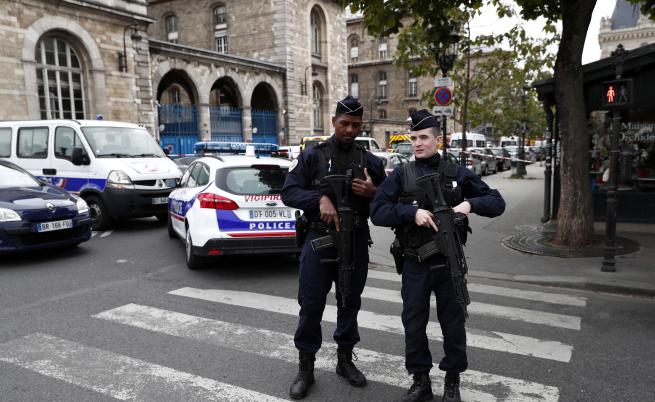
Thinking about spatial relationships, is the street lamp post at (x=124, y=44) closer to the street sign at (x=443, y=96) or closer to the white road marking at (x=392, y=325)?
the street sign at (x=443, y=96)

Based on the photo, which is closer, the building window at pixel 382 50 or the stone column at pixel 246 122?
the stone column at pixel 246 122

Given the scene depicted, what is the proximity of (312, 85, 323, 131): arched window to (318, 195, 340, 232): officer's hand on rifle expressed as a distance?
35374 mm

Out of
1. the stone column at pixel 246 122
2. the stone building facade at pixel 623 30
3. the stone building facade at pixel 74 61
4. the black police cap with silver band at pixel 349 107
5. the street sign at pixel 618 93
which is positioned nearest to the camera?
the black police cap with silver band at pixel 349 107

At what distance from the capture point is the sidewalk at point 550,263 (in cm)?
623

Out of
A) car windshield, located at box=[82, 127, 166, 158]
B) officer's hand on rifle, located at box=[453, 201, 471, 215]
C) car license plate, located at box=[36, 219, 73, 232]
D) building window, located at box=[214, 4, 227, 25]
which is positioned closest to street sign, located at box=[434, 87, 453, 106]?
car windshield, located at box=[82, 127, 166, 158]

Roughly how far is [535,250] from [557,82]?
8.61 ft

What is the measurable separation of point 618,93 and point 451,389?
17.1 ft

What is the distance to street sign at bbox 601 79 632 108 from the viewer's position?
262 inches

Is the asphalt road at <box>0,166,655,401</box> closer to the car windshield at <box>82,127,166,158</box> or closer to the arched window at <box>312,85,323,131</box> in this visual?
the car windshield at <box>82,127,166,158</box>

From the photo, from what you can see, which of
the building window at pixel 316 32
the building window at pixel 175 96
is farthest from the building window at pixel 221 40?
the building window at pixel 175 96

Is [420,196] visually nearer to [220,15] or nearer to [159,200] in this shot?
[159,200]

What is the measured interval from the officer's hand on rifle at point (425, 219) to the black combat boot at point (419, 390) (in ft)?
3.26

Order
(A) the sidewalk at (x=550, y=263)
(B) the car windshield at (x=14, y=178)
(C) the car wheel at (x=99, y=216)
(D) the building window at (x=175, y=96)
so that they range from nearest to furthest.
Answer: (A) the sidewalk at (x=550, y=263) < (B) the car windshield at (x=14, y=178) < (C) the car wheel at (x=99, y=216) < (D) the building window at (x=175, y=96)

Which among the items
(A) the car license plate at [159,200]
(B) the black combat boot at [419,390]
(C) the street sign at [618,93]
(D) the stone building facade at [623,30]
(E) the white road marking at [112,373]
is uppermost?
(D) the stone building facade at [623,30]
